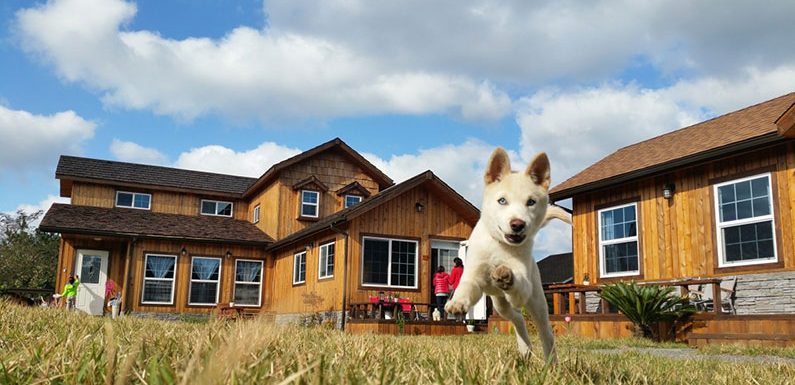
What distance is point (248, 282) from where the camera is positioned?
2767cm

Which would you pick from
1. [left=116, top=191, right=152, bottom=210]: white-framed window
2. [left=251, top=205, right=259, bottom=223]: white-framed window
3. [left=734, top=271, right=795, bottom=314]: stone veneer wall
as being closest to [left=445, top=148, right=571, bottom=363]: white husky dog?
[left=734, top=271, right=795, bottom=314]: stone veneer wall

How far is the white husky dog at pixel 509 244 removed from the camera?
3.39m

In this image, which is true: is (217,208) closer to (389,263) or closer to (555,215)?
(389,263)

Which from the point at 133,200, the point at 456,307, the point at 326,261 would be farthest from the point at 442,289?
the point at 133,200

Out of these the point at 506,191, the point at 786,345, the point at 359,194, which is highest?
the point at 359,194

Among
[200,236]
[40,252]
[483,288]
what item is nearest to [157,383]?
[483,288]

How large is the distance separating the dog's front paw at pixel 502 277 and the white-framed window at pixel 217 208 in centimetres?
2849

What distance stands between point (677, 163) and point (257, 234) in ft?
60.5

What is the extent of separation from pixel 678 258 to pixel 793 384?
1188 centimetres

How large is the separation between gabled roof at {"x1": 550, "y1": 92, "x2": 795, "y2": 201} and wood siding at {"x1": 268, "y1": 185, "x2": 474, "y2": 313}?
17.3 feet

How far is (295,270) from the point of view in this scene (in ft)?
83.3

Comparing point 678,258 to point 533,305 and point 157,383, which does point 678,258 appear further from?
point 157,383

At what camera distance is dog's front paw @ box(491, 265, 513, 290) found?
3.21 metres

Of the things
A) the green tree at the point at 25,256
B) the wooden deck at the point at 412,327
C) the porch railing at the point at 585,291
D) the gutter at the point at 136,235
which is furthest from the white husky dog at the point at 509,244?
the green tree at the point at 25,256
